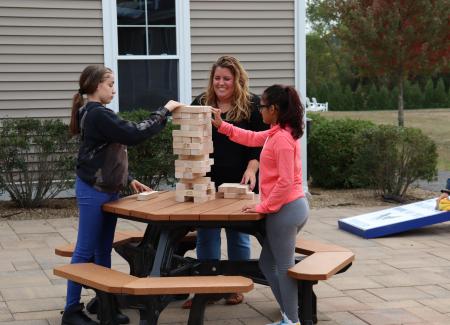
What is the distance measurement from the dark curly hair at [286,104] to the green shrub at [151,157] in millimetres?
4865

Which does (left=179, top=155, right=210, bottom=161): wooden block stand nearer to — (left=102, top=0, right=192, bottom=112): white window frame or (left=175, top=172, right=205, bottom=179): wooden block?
(left=175, top=172, right=205, bottom=179): wooden block

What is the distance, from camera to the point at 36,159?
9.88 m

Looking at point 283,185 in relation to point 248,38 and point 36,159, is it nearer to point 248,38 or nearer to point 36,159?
point 36,159

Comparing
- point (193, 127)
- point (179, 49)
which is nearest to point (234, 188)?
point (193, 127)

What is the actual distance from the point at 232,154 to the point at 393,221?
325 centimetres

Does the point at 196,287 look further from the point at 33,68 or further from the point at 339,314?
the point at 33,68

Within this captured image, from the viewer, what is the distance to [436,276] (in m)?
6.69

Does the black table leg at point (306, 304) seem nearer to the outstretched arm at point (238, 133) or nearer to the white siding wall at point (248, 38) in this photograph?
the outstretched arm at point (238, 133)

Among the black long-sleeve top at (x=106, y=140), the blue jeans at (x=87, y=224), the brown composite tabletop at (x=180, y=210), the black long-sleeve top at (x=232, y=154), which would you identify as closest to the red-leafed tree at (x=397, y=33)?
the black long-sleeve top at (x=232, y=154)

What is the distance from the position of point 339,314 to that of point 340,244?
8.23 feet

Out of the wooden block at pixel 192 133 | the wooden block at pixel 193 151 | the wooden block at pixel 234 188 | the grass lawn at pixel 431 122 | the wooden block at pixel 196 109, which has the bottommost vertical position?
the grass lawn at pixel 431 122

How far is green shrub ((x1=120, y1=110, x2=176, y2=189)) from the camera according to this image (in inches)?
381

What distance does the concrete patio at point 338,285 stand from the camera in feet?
18.1

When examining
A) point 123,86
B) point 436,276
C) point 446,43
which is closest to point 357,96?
point 446,43
